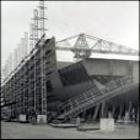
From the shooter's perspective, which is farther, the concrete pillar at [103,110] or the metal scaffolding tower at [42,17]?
the metal scaffolding tower at [42,17]

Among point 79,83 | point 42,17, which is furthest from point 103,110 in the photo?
point 42,17

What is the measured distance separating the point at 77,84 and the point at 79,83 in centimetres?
80

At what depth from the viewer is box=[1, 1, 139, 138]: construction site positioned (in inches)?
1601

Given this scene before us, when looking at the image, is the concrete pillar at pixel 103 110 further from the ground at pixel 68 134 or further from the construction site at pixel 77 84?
the ground at pixel 68 134

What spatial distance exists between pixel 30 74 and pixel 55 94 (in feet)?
19.3

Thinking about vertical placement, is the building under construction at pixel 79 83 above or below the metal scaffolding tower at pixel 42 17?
below

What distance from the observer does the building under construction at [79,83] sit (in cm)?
4088

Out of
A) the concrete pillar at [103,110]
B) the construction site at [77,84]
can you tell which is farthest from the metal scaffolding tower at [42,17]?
the concrete pillar at [103,110]

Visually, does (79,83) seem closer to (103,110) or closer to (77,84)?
(77,84)

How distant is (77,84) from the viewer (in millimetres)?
51688

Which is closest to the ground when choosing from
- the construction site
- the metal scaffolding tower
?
the construction site

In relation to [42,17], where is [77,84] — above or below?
below

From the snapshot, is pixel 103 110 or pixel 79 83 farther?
pixel 79 83

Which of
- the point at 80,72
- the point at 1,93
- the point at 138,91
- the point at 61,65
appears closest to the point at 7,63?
the point at 1,93
